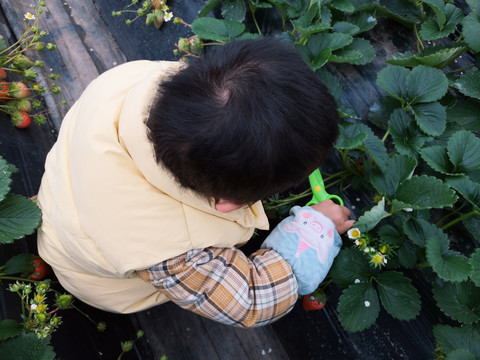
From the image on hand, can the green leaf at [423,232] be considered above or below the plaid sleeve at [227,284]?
below

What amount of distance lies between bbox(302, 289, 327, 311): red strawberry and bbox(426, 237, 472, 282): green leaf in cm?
32

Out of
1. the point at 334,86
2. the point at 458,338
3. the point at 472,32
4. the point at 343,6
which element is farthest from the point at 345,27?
the point at 458,338

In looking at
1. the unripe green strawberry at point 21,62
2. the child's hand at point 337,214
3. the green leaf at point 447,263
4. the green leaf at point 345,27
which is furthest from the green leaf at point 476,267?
the unripe green strawberry at point 21,62

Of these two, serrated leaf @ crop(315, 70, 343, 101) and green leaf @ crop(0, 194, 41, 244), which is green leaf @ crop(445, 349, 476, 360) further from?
green leaf @ crop(0, 194, 41, 244)

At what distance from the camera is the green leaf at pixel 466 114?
1179 mm

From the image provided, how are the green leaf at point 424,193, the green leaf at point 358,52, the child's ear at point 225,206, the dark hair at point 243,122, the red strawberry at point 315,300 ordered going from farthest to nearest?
the green leaf at point 358,52 → the red strawberry at point 315,300 → the green leaf at point 424,193 → the child's ear at point 225,206 → the dark hair at point 243,122

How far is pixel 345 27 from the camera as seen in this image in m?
1.28

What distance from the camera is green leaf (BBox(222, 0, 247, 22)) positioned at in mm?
1364

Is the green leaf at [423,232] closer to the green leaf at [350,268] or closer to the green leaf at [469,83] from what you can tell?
the green leaf at [350,268]

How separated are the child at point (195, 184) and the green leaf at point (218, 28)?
36 centimetres

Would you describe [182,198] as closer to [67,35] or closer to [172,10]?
[172,10]

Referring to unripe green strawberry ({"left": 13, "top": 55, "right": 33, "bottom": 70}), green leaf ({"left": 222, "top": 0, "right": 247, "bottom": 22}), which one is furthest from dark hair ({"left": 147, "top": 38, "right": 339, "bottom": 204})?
unripe green strawberry ({"left": 13, "top": 55, "right": 33, "bottom": 70})

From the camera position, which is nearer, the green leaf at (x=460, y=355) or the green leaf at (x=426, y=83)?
the green leaf at (x=460, y=355)

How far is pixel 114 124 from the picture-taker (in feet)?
2.74
